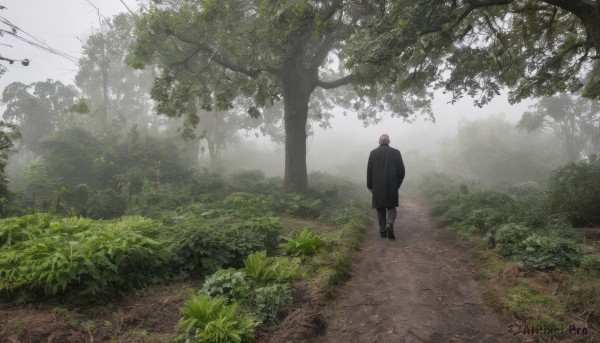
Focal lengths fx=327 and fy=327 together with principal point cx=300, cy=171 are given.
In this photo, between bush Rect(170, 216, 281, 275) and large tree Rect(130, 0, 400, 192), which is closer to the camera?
bush Rect(170, 216, 281, 275)

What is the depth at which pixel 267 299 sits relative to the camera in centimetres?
387

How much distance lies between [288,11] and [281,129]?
76.6 ft

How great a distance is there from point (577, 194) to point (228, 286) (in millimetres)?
8569

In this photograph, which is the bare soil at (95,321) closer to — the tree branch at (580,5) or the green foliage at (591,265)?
the green foliage at (591,265)

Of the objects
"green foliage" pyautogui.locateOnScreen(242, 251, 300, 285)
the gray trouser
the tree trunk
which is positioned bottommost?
"green foliage" pyautogui.locateOnScreen(242, 251, 300, 285)

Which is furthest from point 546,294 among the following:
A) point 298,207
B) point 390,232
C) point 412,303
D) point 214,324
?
point 298,207

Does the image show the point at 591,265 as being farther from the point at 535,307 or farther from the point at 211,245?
the point at 211,245

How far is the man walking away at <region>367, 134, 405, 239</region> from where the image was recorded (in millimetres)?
7207

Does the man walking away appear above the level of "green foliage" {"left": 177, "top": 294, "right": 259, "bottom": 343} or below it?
above

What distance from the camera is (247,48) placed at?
36.7 ft

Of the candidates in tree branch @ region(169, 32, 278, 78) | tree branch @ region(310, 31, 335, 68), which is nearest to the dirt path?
tree branch @ region(169, 32, 278, 78)

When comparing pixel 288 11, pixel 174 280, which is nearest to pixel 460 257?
pixel 174 280

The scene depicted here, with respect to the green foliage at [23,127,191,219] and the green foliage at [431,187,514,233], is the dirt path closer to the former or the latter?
the green foliage at [431,187,514,233]

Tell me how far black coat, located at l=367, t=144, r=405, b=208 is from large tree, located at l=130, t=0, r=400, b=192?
3928 mm
